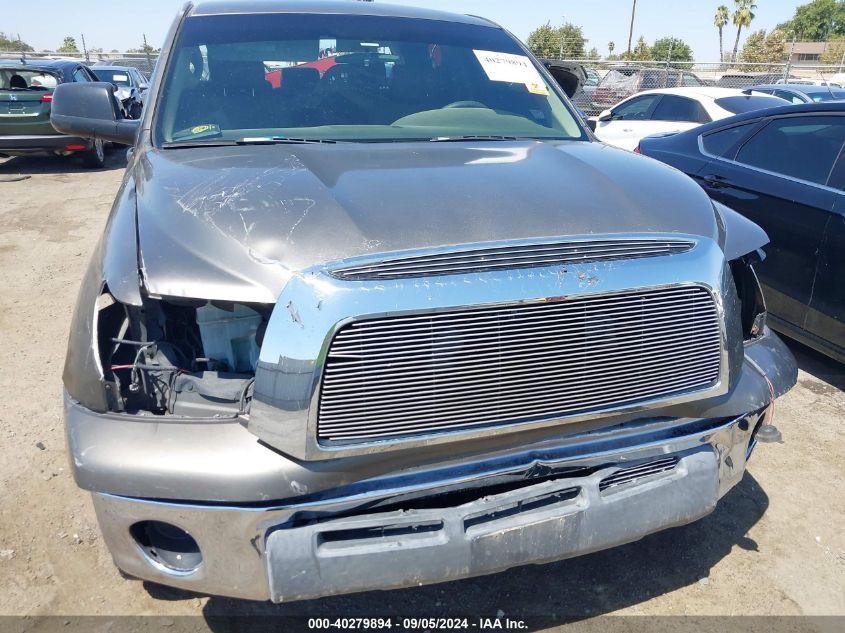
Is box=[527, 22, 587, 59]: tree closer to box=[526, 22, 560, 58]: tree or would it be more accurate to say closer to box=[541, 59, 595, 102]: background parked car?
box=[526, 22, 560, 58]: tree

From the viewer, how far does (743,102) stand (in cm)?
809

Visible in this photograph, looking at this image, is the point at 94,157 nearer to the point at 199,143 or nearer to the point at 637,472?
the point at 199,143

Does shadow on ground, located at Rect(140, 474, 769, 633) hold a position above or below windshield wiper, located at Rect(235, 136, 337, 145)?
below

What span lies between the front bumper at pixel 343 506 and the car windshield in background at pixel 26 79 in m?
10.2

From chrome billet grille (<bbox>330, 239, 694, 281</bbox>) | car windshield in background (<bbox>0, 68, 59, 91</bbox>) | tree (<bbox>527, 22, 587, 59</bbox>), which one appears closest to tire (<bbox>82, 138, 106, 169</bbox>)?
car windshield in background (<bbox>0, 68, 59, 91</bbox>)

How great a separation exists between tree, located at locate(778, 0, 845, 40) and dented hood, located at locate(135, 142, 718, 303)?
9850cm

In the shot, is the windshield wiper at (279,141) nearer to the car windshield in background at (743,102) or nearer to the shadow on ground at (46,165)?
the car windshield in background at (743,102)

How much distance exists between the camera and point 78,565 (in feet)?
8.38

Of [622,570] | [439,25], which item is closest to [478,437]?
[622,570]

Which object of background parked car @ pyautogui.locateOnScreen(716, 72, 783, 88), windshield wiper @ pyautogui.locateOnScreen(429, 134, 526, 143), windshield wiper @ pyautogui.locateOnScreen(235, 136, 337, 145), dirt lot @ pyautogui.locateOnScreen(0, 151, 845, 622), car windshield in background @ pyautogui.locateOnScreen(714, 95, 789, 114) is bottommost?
dirt lot @ pyautogui.locateOnScreen(0, 151, 845, 622)

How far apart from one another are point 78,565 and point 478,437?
67.4 inches

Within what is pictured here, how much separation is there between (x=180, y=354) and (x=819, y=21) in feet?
345

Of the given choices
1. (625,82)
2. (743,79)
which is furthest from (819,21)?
(625,82)

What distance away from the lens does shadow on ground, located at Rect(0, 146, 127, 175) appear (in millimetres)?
10945
